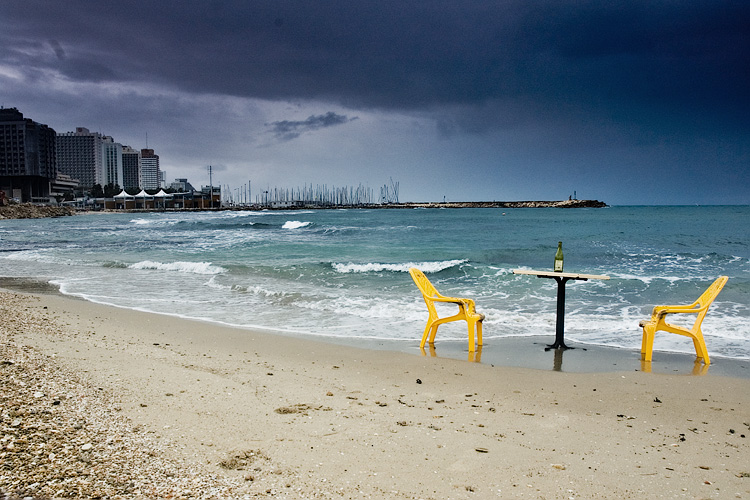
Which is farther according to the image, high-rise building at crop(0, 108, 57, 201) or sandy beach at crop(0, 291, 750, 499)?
high-rise building at crop(0, 108, 57, 201)

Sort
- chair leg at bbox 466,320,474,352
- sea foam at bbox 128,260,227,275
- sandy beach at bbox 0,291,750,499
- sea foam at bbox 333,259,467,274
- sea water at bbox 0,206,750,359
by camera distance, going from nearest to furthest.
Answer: sandy beach at bbox 0,291,750,499 → chair leg at bbox 466,320,474,352 → sea water at bbox 0,206,750,359 → sea foam at bbox 128,260,227,275 → sea foam at bbox 333,259,467,274

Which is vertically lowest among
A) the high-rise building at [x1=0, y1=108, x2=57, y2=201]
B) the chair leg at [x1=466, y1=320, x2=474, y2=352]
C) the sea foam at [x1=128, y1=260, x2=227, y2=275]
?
the sea foam at [x1=128, y1=260, x2=227, y2=275]

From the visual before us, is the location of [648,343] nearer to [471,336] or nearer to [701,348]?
[701,348]

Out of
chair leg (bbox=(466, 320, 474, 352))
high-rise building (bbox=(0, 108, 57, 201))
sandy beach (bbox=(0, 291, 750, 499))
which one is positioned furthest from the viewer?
high-rise building (bbox=(0, 108, 57, 201))

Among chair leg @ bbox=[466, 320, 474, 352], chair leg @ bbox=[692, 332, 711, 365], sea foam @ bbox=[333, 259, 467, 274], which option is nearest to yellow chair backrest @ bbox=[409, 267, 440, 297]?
chair leg @ bbox=[466, 320, 474, 352]

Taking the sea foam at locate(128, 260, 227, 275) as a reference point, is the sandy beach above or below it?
above

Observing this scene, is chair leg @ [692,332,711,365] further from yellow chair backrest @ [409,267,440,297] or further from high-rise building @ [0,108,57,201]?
high-rise building @ [0,108,57,201]

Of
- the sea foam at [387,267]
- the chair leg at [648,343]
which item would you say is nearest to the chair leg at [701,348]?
the chair leg at [648,343]

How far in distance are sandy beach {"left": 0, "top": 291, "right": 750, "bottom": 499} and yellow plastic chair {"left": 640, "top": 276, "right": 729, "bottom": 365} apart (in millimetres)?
276

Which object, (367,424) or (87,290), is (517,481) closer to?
(367,424)

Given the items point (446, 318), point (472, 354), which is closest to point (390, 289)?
point (446, 318)


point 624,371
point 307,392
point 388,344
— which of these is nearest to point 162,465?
point 307,392

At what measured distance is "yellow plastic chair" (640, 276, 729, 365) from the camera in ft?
20.9

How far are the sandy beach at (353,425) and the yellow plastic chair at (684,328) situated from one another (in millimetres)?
276
